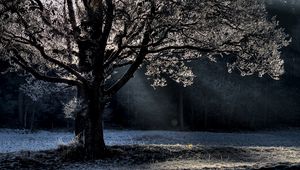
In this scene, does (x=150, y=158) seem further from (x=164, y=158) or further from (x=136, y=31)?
(x=136, y=31)

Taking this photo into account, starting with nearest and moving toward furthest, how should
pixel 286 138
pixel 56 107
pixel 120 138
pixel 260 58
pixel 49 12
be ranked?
1. pixel 49 12
2. pixel 260 58
3. pixel 120 138
4. pixel 286 138
5. pixel 56 107

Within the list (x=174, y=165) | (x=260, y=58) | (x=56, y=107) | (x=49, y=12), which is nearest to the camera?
(x=174, y=165)

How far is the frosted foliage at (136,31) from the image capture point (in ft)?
46.7

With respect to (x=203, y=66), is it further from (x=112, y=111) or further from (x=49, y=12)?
(x=49, y=12)

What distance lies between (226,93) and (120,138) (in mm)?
13080

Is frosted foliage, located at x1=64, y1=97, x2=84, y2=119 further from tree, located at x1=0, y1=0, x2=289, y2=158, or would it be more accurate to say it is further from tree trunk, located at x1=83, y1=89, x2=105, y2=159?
tree trunk, located at x1=83, y1=89, x2=105, y2=159

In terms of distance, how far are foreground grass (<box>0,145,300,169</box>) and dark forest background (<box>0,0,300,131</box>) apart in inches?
852

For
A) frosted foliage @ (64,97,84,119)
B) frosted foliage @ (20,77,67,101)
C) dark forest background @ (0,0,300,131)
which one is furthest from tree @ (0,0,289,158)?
dark forest background @ (0,0,300,131)

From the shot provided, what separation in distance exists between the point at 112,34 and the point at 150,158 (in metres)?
4.92

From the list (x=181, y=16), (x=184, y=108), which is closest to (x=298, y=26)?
(x=184, y=108)

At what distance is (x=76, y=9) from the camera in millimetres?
17359

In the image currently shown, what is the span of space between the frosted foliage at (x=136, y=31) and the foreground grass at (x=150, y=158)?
2.82 meters

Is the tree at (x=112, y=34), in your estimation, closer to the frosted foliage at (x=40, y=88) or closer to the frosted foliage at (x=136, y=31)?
the frosted foliage at (x=136, y=31)

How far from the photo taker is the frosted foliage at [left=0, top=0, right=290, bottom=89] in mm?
14227
